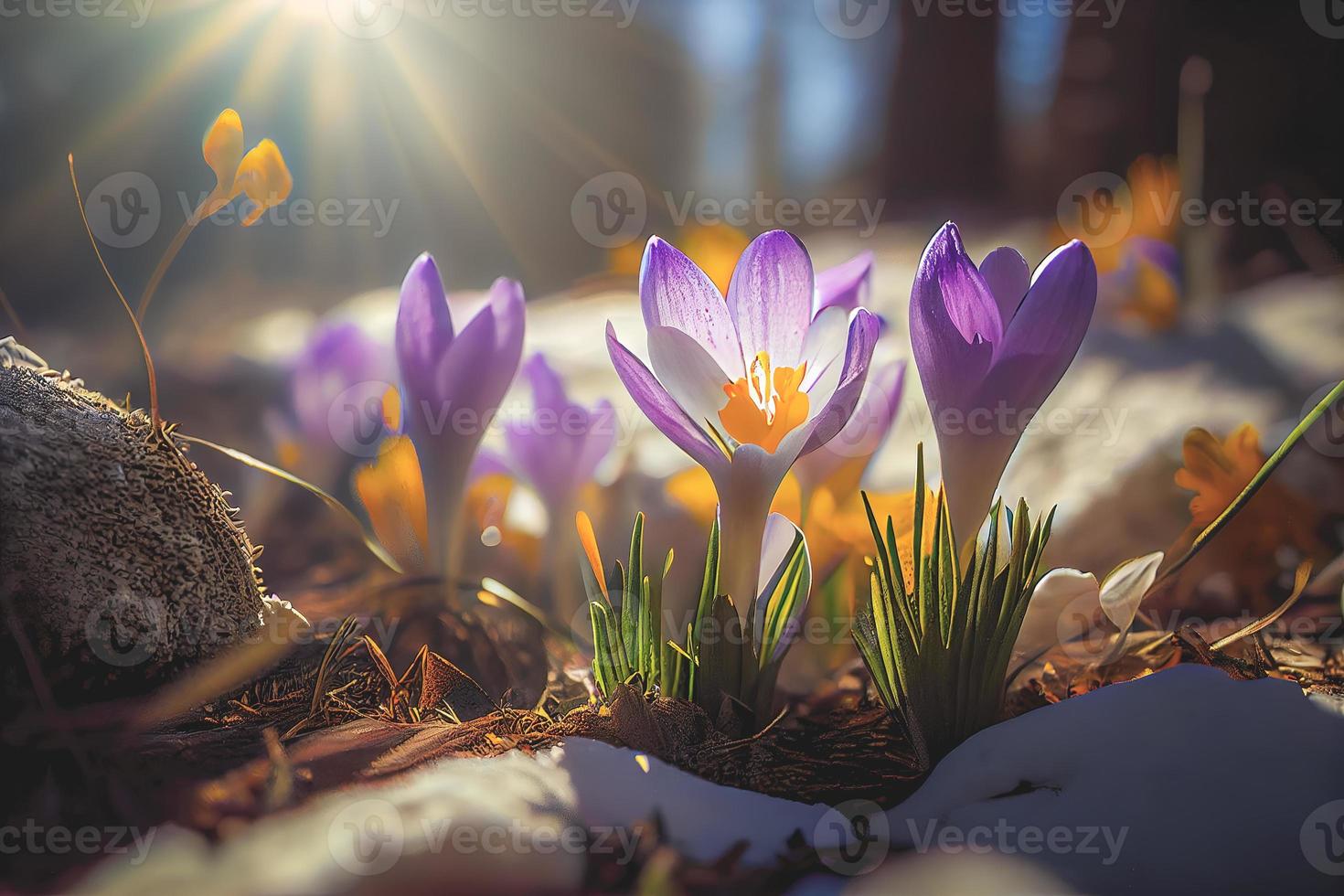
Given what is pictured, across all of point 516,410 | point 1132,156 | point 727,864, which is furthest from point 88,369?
point 1132,156

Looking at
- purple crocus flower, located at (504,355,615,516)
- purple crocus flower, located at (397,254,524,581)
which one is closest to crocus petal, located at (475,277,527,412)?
purple crocus flower, located at (397,254,524,581)

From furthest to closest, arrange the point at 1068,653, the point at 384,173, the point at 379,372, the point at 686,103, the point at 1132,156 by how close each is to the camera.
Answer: the point at 686,103
the point at 384,173
the point at 1132,156
the point at 379,372
the point at 1068,653

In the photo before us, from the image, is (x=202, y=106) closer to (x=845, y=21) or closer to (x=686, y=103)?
(x=845, y=21)

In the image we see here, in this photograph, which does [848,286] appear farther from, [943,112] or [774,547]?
[943,112]

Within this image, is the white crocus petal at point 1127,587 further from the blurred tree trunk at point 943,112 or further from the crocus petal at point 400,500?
the blurred tree trunk at point 943,112

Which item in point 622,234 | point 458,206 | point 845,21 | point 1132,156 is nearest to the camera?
point 845,21

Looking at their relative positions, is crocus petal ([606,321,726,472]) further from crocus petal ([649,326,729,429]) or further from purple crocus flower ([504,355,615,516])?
purple crocus flower ([504,355,615,516])

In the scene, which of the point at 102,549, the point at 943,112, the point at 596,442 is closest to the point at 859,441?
the point at 596,442
